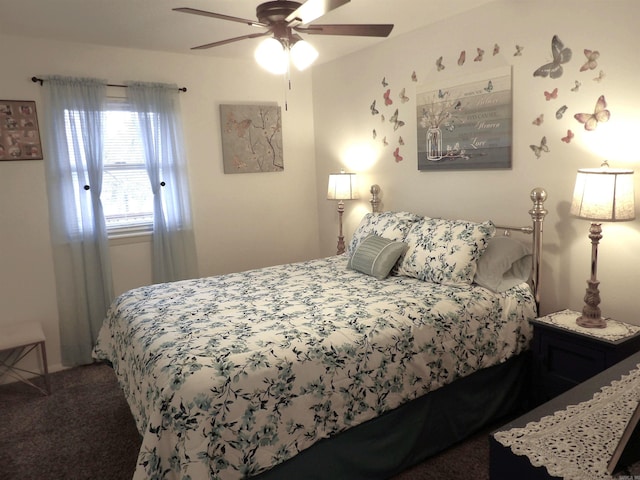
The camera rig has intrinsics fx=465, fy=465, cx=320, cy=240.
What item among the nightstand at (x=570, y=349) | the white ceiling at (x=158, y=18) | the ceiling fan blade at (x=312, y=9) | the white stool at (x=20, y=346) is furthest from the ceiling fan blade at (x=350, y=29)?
the white stool at (x=20, y=346)

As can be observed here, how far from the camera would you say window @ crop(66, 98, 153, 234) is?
12.1 ft

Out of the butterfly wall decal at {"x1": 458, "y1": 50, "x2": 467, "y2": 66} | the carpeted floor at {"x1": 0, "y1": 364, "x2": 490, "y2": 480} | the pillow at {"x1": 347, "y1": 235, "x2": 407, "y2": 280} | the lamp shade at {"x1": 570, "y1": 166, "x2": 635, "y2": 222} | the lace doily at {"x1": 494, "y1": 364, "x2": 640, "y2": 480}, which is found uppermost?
the butterfly wall decal at {"x1": 458, "y1": 50, "x2": 467, "y2": 66}

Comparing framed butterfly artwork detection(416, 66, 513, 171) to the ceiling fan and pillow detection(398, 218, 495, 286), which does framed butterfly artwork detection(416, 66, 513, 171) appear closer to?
pillow detection(398, 218, 495, 286)

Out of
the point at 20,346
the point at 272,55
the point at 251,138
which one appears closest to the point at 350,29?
the point at 272,55

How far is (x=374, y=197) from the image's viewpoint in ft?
12.9

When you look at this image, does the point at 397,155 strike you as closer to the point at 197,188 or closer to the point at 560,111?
the point at 560,111

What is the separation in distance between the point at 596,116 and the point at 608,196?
557mm

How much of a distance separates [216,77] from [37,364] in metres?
2.74

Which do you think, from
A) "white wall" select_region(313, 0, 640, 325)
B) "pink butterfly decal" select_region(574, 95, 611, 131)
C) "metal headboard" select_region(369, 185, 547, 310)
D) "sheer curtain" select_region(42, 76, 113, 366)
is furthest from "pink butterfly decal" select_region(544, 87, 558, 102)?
"sheer curtain" select_region(42, 76, 113, 366)

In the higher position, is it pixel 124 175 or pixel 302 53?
pixel 302 53

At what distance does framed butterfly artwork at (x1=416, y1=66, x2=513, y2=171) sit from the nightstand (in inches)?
42.2

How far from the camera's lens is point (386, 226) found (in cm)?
334

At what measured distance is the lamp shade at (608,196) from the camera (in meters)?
2.19

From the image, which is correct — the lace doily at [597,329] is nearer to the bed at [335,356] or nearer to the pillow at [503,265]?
the bed at [335,356]
